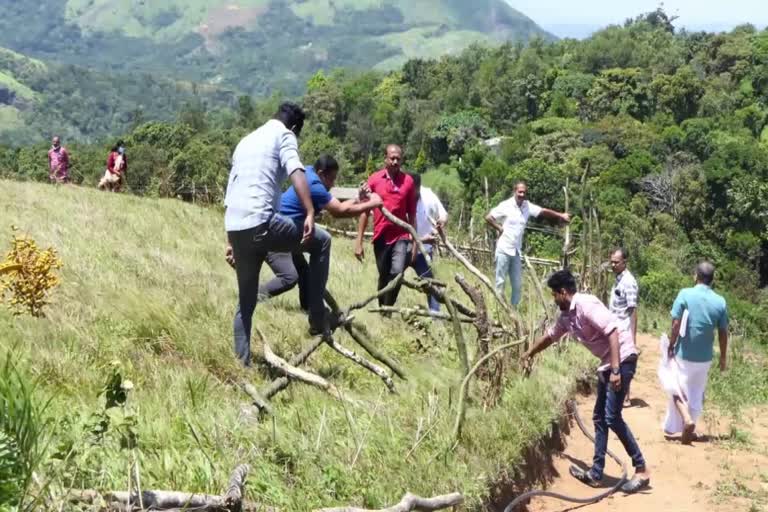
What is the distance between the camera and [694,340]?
6699mm

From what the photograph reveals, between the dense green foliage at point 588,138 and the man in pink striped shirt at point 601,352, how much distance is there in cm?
1255

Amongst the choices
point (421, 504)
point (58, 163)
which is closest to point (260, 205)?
point (421, 504)

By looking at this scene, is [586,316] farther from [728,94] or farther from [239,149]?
[728,94]

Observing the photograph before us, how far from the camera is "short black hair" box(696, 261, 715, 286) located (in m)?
6.53

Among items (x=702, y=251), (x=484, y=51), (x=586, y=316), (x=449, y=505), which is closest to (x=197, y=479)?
(x=449, y=505)

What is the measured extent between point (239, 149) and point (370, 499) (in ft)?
7.46

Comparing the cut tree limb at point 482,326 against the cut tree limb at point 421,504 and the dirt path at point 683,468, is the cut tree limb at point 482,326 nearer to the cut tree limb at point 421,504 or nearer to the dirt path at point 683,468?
the dirt path at point 683,468

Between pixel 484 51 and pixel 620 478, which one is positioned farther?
pixel 484 51

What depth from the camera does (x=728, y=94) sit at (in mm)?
81938

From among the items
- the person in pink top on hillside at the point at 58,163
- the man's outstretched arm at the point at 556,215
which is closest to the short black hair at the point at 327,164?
the man's outstretched arm at the point at 556,215

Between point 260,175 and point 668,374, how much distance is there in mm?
3871

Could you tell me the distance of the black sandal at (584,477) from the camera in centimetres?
552

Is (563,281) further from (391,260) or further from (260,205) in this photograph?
(391,260)

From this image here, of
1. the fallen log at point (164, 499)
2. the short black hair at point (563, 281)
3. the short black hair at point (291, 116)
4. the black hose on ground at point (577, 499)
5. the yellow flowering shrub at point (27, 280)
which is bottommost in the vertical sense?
the black hose on ground at point (577, 499)
